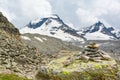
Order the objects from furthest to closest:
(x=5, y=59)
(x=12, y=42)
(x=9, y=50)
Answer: (x=12, y=42)
(x=9, y=50)
(x=5, y=59)

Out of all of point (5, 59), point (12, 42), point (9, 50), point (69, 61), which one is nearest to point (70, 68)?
point (69, 61)

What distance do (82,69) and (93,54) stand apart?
1904mm

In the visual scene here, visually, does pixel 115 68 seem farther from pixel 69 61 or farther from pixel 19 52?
pixel 19 52

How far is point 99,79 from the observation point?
2297cm

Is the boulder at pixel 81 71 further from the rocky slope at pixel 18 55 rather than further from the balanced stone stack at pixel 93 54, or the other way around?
the rocky slope at pixel 18 55

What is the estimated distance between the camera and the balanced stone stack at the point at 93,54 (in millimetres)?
24281

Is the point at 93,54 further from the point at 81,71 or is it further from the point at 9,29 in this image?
the point at 9,29

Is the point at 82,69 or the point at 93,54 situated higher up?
the point at 93,54

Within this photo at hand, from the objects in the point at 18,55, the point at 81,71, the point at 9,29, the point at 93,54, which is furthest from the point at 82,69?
the point at 9,29

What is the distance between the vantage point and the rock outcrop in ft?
75.3

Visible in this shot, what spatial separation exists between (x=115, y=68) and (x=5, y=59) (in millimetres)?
58819

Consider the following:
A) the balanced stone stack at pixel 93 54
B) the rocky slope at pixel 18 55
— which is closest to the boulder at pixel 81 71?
the balanced stone stack at pixel 93 54

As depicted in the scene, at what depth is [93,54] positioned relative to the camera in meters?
24.7

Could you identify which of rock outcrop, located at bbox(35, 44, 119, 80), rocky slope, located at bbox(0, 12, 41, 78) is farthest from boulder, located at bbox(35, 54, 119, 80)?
rocky slope, located at bbox(0, 12, 41, 78)
